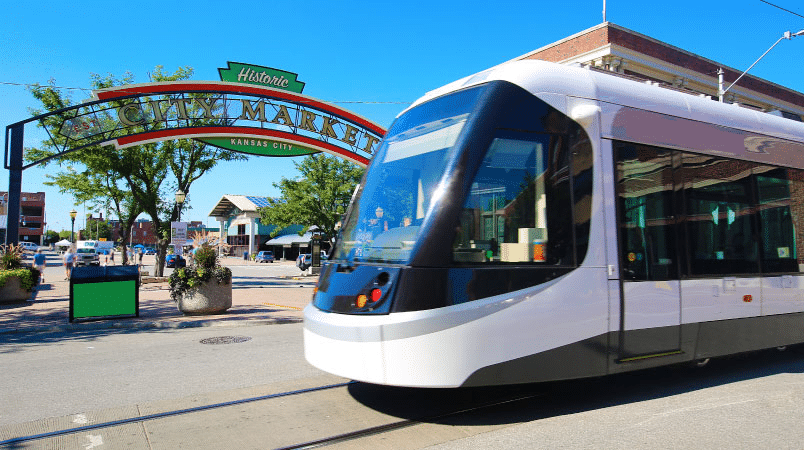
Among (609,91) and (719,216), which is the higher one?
(609,91)

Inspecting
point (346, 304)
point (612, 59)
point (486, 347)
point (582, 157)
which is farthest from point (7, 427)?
point (612, 59)

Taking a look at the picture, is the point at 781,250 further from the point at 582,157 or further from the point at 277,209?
the point at 277,209

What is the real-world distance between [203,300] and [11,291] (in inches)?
293

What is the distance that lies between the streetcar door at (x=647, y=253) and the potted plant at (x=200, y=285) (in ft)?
32.7

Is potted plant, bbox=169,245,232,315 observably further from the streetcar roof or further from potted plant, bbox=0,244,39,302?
the streetcar roof

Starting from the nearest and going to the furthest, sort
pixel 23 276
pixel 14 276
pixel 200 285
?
pixel 200 285, pixel 14 276, pixel 23 276

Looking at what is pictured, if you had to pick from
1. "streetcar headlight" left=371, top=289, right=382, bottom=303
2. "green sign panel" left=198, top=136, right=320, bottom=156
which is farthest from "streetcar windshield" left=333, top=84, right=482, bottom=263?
"green sign panel" left=198, top=136, right=320, bottom=156

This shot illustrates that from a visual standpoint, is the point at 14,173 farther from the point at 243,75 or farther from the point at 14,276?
the point at 243,75

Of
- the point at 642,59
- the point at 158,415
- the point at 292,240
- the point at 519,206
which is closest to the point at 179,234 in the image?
the point at 158,415

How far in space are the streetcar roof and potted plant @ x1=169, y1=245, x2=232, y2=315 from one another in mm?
8720

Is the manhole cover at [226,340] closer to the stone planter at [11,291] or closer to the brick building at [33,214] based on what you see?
the stone planter at [11,291]

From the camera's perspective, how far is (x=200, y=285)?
12695mm

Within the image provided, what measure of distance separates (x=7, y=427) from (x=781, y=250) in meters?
8.19

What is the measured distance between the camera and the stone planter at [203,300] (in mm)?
12734
